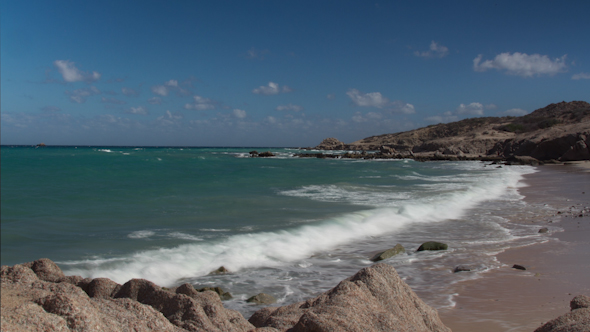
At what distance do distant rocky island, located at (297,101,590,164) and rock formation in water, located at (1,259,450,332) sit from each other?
145 ft

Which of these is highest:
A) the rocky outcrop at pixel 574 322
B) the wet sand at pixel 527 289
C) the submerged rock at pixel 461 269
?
the rocky outcrop at pixel 574 322

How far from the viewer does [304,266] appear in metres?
7.06

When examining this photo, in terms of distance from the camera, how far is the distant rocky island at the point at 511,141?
41.8m

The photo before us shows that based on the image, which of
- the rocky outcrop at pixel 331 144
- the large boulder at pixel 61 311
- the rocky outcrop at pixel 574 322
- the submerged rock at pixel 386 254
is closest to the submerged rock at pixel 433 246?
the submerged rock at pixel 386 254

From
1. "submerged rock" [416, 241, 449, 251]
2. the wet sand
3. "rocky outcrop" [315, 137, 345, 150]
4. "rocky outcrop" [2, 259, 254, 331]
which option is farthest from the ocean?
"rocky outcrop" [315, 137, 345, 150]

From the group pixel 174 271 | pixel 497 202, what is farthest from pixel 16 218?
pixel 497 202

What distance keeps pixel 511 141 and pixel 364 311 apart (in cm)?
6348

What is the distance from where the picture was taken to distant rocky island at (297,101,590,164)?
4175 centimetres

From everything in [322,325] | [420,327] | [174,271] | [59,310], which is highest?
[59,310]

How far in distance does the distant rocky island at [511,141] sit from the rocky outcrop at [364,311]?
43.9 meters

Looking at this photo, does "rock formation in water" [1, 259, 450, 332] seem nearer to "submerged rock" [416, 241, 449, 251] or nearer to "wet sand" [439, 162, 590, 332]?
"wet sand" [439, 162, 590, 332]

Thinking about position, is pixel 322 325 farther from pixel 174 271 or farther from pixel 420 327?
pixel 174 271

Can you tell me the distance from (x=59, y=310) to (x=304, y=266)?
211 inches

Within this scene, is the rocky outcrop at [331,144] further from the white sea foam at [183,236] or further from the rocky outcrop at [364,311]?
the rocky outcrop at [364,311]
